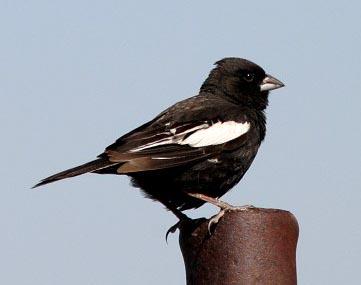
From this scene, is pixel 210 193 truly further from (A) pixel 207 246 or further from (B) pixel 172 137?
(A) pixel 207 246

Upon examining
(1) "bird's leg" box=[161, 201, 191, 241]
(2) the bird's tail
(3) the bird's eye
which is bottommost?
(1) "bird's leg" box=[161, 201, 191, 241]

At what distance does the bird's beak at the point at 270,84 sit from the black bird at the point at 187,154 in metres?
0.86

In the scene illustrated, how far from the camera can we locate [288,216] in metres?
4.22

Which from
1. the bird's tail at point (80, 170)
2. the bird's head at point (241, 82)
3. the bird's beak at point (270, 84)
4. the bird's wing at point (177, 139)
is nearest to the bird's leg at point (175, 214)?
the bird's wing at point (177, 139)

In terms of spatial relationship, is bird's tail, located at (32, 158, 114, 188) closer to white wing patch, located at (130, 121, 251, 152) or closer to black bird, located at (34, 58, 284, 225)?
black bird, located at (34, 58, 284, 225)

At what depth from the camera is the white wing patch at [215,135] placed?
253 inches

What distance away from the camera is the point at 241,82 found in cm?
785

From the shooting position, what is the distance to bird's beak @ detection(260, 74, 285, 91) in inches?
309

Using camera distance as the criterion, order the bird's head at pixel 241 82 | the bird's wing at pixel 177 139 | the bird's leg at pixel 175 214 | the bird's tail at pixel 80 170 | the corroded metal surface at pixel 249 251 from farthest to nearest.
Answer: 1. the bird's head at pixel 241 82
2. the bird's leg at pixel 175 214
3. the bird's wing at pixel 177 139
4. the bird's tail at pixel 80 170
5. the corroded metal surface at pixel 249 251

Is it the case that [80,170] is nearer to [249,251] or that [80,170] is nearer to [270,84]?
[249,251]

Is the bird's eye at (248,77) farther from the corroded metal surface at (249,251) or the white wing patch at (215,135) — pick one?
the corroded metal surface at (249,251)

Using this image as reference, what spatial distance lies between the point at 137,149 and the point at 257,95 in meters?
1.98

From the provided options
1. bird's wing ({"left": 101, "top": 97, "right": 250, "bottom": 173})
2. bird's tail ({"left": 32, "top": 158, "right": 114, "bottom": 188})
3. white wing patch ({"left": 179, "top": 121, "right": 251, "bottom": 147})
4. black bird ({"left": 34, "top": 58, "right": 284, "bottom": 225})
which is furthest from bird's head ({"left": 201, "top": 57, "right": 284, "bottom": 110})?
bird's tail ({"left": 32, "top": 158, "right": 114, "bottom": 188})

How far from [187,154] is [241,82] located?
173 centimetres
